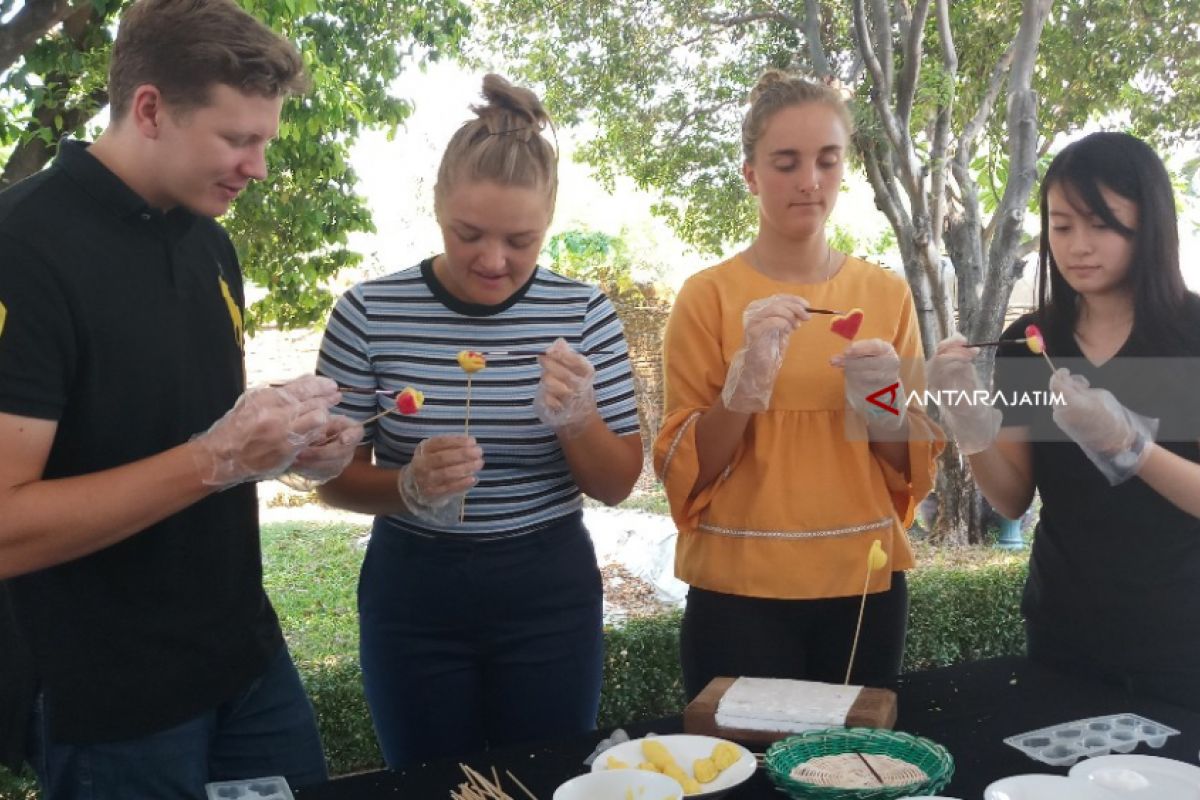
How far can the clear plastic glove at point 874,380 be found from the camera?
6.52 ft

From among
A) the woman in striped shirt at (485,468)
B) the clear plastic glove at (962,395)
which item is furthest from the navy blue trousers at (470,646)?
the clear plastic glove at (962,395)

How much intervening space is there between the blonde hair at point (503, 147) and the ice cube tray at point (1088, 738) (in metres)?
1.25

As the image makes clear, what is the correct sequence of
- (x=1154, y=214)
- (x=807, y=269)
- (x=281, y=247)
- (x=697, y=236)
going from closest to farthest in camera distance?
(x=1154, y=214), (x=807, y=269), (x=281, y=247), (x=697, y=236)

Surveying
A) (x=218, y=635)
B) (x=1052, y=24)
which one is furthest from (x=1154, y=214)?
(x=1052, y=24)

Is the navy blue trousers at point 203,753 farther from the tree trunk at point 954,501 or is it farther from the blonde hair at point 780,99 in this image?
the tree trunk at point 954,501

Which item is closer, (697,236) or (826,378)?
(826,378)

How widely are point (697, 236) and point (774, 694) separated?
211 inches

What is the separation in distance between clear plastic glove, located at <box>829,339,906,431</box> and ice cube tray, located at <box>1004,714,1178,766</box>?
2.18ft

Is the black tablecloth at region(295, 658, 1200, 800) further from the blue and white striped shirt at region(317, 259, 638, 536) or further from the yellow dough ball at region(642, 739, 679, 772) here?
the blue and white striped shirt at region(317, 259, 638, 536)

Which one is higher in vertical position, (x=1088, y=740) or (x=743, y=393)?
(x=743, y=393)

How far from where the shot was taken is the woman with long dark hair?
1889 mm

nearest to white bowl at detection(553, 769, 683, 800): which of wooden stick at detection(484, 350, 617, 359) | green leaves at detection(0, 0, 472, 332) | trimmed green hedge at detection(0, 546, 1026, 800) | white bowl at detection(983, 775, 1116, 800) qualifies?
white bowl at detection(983, 775, 1116, 800)

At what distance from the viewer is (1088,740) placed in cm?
164

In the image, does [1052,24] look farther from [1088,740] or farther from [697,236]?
[1088,740]
